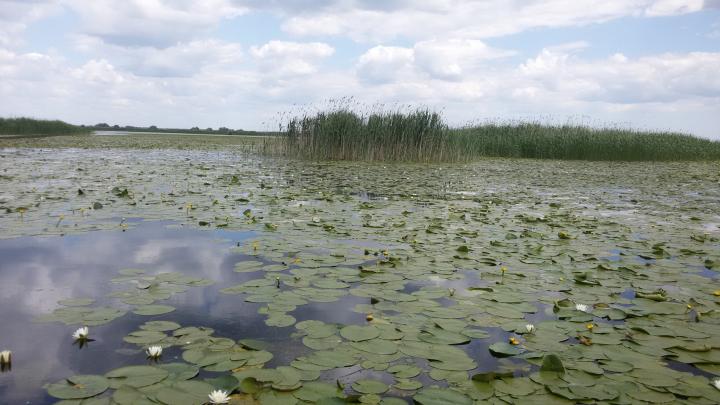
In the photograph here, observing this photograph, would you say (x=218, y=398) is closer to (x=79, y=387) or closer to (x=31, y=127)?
(x=79, y=387)

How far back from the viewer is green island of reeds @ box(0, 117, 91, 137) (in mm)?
33844

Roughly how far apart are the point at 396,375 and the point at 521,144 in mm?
23897

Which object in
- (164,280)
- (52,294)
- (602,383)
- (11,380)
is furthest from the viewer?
(164,280)

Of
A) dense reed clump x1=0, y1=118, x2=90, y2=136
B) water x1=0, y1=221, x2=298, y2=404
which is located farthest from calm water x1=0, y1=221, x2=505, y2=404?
dense reed clump x1=0, y1=118, x2=90, y2=136

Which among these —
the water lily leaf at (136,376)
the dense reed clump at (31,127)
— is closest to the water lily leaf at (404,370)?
the water lily leaf at (136,376)

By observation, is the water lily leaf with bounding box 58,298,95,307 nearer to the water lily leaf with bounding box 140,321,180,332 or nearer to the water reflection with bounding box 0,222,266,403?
the water reflection with bounding box 0,222,266,403

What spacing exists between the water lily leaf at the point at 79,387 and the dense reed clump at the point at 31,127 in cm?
3930

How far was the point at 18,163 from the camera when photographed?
41.3 feet

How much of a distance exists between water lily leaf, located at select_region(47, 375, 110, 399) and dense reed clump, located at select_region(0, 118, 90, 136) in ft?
129

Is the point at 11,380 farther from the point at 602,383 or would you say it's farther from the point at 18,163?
the point at 18,163

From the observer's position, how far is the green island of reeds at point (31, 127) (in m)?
33.8

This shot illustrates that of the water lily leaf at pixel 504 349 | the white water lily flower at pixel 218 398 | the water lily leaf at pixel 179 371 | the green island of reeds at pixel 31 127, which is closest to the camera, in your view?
the white water lily flower at pixel 218 398

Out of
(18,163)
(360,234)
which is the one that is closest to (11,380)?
(360,234)

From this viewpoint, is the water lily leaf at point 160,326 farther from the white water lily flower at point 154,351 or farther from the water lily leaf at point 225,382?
the water lily leaf at point 225,382
